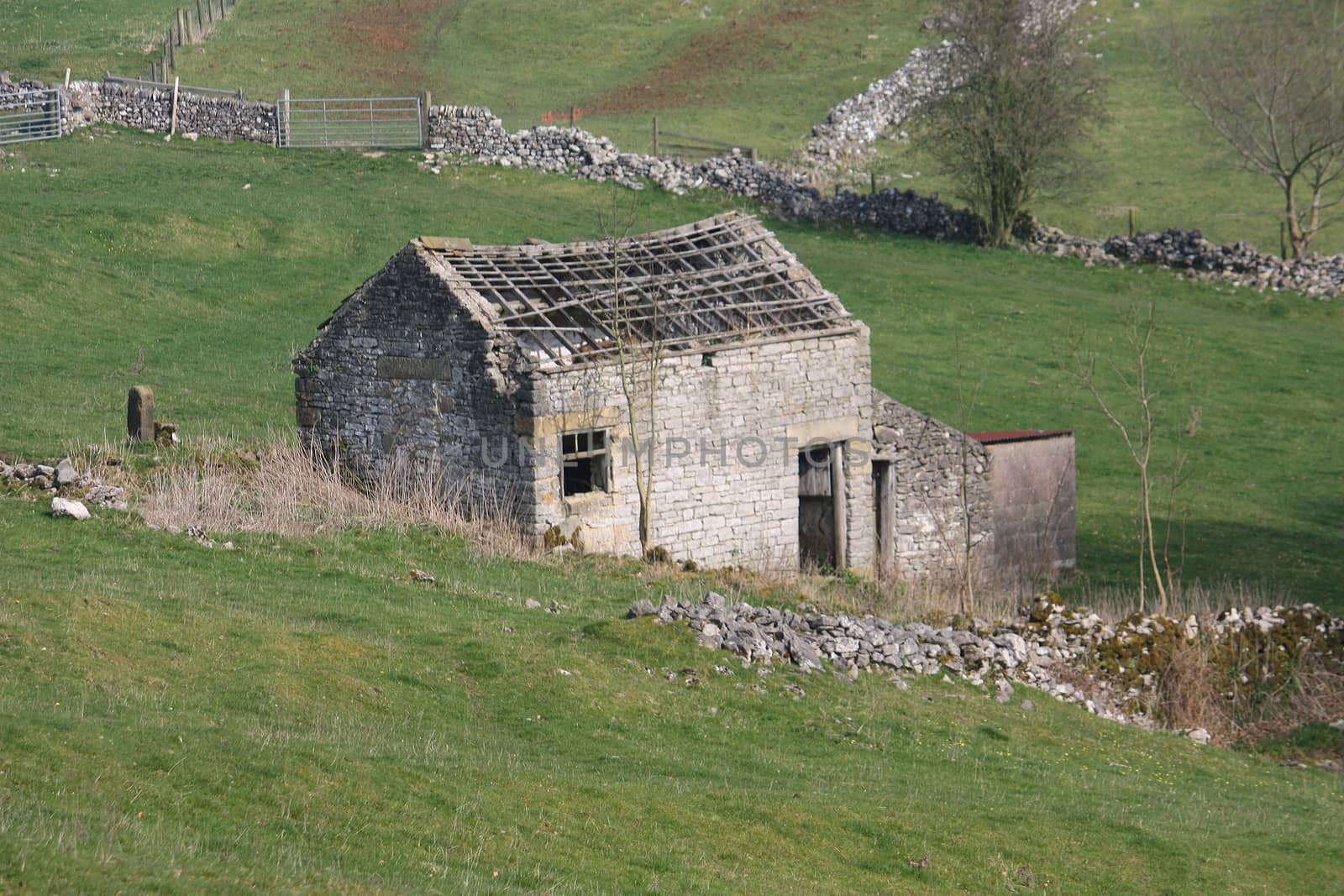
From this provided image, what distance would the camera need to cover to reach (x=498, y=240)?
126 ft

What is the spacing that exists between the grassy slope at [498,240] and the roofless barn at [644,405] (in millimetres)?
3634

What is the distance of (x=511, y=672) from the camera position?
1465cm

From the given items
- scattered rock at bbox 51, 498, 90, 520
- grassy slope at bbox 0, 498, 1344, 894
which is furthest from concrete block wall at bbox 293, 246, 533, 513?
scattered rock at bbox 51, 498, 90, 520

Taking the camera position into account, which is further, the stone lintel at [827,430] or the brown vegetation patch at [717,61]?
the brown vegetation patch at [717,61]

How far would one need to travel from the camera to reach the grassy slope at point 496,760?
9.34m

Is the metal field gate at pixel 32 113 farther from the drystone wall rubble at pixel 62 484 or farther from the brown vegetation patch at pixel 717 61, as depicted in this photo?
the drystone wall rubble at pixel 62 484

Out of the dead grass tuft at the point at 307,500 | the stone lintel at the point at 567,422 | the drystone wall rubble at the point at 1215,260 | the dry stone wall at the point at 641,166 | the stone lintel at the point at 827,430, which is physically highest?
the dry stone wall at the point at 641,166

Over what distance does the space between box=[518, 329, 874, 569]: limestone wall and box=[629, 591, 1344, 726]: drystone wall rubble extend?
3425 millimetres

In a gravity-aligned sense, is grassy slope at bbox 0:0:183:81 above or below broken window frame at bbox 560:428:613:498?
above

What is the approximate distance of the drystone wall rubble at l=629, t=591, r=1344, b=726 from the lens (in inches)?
658

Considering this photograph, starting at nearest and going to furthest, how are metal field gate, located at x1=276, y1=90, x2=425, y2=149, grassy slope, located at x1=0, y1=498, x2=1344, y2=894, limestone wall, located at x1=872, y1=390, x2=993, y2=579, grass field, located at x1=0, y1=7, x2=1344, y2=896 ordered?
1. grassy slope, located at x1=0, y1=498, x2=1344, y2=894
2. grass field, located at x1=0, y1=7, x2=1344, y2=896
3. limestone wall, located at x1=872, y1=390, x2=993, y2=579
4. metal field gate, located at x1=276, y1=90, x2=425, y2=149

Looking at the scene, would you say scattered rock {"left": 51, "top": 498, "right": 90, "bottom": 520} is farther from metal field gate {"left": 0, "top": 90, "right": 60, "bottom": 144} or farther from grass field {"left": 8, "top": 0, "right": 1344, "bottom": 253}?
grass field {"left": 8, "top": 0, "right": 1344, "bottom": 253}

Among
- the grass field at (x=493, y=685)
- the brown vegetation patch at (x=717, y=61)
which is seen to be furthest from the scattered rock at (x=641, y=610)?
the brown vegetation patch at (x=717, y=61)

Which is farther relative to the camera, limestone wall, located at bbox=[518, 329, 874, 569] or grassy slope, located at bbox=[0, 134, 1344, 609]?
grassy slope, located at bbox=[0, 134, 1344, 609]
